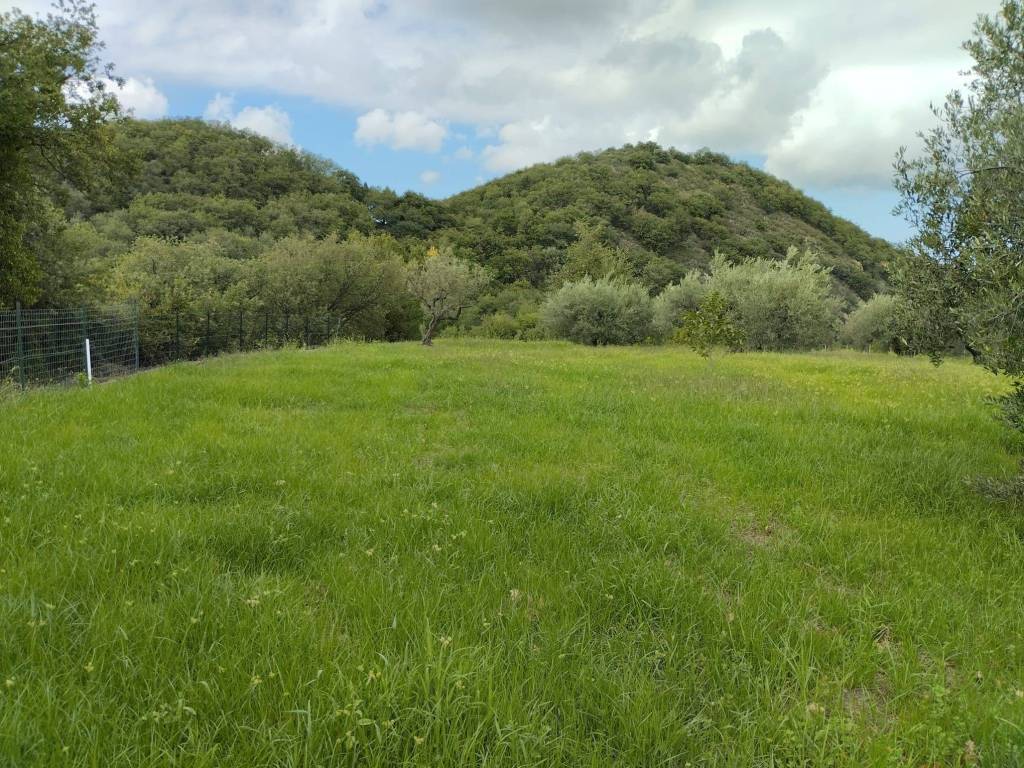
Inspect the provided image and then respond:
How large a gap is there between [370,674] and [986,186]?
6453 mm

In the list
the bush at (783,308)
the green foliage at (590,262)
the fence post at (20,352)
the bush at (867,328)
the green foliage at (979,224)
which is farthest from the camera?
the green foliage at (590,262)

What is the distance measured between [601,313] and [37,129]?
2947cm

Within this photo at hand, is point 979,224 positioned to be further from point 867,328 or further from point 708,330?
point 867,328

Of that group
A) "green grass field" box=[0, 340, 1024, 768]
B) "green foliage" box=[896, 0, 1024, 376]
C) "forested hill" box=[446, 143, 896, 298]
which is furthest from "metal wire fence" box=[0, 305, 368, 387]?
"forested hill" box=[446, 143, 896, 298]

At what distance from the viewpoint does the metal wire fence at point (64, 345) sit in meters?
13.1

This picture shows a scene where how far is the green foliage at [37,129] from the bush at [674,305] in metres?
31.6

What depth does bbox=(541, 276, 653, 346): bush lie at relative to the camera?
37.9 metres

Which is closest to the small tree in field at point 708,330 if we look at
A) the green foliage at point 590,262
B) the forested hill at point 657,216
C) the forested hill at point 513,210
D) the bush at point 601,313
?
the bush at point 601,313

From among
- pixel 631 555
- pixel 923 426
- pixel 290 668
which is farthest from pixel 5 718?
pixel 923 426

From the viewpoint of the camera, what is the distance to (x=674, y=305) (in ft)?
132

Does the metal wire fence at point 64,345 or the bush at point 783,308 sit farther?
the bush at point 783,308

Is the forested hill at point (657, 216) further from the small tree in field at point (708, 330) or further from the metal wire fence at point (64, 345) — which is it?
the metal wire fence at point (64, 345)

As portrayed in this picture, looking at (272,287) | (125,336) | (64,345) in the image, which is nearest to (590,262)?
(272,287)

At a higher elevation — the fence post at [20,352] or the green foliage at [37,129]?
the green foliage at [37,129]
